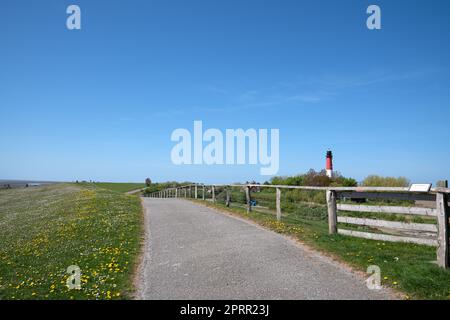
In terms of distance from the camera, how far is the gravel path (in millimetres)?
6738

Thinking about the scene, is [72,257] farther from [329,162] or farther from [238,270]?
[329,162]

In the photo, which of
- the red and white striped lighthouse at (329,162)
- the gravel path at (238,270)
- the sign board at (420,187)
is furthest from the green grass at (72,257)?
the red and white striped lighthouse at (329,162)

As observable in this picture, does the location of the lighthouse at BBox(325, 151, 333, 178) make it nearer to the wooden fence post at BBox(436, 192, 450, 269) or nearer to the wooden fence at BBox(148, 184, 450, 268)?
the wooden fence at BBox(148, 184, 450, 268)

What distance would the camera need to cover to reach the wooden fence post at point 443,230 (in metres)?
7.98

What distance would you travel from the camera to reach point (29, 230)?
55.4 feet

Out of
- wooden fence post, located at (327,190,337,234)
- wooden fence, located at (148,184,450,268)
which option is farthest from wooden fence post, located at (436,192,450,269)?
wooden fence post, located at (327,190,337,234)

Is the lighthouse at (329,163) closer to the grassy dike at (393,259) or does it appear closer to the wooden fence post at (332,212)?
the grassy dike at (393,259)

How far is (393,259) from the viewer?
8781mm

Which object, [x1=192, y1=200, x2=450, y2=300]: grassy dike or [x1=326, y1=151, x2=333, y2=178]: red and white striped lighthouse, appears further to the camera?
Result: [x1=326, y1=151, x2=333, y2=178]: red and white striped lighthouse

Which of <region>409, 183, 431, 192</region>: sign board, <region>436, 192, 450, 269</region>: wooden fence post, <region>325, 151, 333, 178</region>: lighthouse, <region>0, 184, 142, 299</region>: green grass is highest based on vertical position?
<region>325, 151, 333, 178</region>: lighthouse

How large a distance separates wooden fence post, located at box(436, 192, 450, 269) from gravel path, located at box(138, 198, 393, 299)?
2.04 m

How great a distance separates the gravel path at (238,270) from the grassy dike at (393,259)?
17.7 inches
